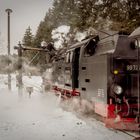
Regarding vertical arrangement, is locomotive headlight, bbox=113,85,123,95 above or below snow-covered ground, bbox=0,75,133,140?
above

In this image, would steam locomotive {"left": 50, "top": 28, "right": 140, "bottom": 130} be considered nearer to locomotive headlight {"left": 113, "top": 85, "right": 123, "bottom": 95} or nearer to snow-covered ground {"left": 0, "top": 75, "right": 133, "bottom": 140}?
locomotive headlight {"left": 113, "top": 85, "right": 123, "bottom": 95}

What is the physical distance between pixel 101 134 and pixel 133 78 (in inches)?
64.3

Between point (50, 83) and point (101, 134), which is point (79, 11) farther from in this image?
point (101, 134)

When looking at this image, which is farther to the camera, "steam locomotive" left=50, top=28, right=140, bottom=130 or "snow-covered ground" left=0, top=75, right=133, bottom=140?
"steam locomotive" left=50, top=28, right=140, bottom=130

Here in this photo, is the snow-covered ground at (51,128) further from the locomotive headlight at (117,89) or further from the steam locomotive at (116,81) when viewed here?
the locomotive headlight at (117,89)

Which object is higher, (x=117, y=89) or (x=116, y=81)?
(x=116, y=81)

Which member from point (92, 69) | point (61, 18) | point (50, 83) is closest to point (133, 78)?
point (92, 69)

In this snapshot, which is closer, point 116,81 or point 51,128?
point 116,81

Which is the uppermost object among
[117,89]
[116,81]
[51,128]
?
[116,81]

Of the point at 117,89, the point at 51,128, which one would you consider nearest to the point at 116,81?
the point at 117,89

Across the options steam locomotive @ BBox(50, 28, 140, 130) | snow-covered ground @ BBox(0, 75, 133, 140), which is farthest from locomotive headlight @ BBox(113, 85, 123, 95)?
snow-covered ground @ BBox(0, 75, 133, 140)

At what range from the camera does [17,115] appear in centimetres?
1043

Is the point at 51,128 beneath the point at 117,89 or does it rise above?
beneath

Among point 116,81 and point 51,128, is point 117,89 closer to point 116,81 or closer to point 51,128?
point 116,81
